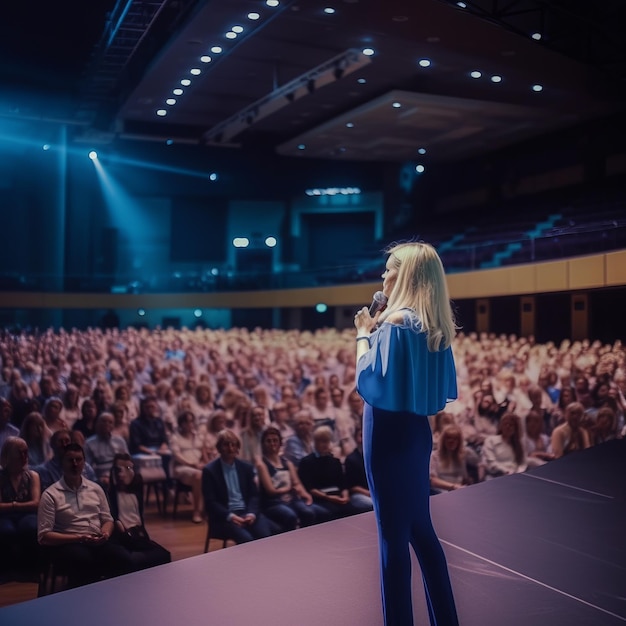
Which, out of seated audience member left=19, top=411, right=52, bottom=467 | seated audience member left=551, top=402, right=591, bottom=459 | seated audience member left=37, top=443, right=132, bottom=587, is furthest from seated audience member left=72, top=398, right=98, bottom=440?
seated audience member left=551, top=402, right=591, bottom=459

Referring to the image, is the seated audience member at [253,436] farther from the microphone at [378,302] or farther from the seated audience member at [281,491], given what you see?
the microphone at [378,302]

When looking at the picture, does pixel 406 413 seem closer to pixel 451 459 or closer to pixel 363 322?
pixel 363 322

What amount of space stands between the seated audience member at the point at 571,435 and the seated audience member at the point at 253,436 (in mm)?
2467

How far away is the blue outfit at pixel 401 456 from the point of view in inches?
88.4

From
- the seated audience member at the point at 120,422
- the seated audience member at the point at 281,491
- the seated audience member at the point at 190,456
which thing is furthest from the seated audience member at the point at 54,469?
the seated audience member at the point at 120,422

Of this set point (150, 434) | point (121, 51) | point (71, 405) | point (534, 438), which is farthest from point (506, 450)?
point (121, 51)

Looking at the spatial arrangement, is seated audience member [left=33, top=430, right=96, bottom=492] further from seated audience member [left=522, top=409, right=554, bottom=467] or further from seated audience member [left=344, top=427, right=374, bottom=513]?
seated audience member [left=522, top=409, right=554, bottom=467]

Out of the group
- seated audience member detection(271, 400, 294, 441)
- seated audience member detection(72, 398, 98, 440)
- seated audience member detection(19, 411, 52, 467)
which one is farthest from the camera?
seated audience member detection(271, 400, 294, 441)

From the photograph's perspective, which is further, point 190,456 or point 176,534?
point 190,456

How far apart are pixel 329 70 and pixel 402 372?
35.8 feet

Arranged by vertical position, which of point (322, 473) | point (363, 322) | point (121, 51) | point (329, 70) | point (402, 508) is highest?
point (121, 51)

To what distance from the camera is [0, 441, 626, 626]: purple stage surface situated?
111 inches

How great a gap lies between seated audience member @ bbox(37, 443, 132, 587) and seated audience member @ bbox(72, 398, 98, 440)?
2.22 metres

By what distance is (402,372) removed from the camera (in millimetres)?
2256
